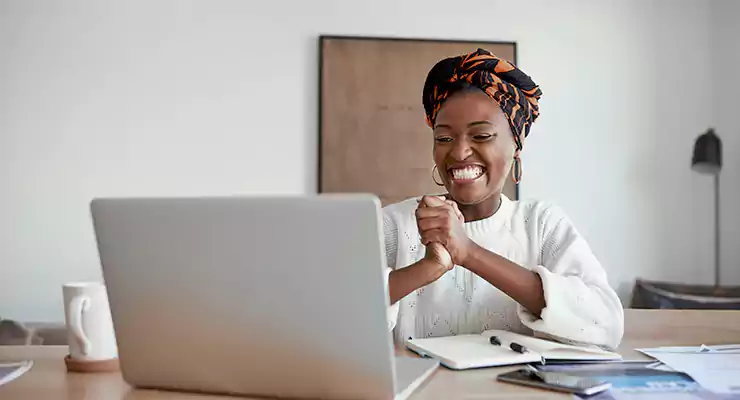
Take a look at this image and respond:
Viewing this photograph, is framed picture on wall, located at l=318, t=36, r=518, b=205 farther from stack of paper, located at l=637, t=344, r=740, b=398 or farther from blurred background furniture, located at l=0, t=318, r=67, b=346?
stack of paper, located at l=637, t=344, r=740, b=398

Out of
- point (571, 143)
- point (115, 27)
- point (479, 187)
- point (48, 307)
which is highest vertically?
point (115, 27)

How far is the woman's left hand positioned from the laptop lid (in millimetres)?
378

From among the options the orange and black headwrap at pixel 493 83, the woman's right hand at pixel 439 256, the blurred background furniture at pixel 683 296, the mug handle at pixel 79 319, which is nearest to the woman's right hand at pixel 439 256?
the woman's right hand at pixel 439 256

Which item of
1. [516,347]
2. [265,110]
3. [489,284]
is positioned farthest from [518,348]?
[265,110]

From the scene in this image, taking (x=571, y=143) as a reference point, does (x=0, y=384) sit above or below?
below

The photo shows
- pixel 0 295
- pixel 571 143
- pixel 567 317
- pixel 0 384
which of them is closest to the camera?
pixel 0 384

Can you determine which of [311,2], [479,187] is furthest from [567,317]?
[311,2]

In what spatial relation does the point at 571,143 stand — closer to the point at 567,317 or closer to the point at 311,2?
the point at 311,2

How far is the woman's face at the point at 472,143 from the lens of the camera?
51.0 inches

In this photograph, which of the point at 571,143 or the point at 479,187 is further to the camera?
the point at 571,143

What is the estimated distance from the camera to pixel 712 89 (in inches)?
124

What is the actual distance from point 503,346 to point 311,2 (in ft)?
7.70

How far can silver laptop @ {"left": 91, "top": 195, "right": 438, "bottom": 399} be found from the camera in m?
0.65

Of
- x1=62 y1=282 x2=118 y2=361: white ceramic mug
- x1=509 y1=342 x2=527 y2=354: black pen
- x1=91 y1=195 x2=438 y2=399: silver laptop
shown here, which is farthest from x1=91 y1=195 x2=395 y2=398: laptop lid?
x1=509 y1=342 x2=527 y2=354: black pen
